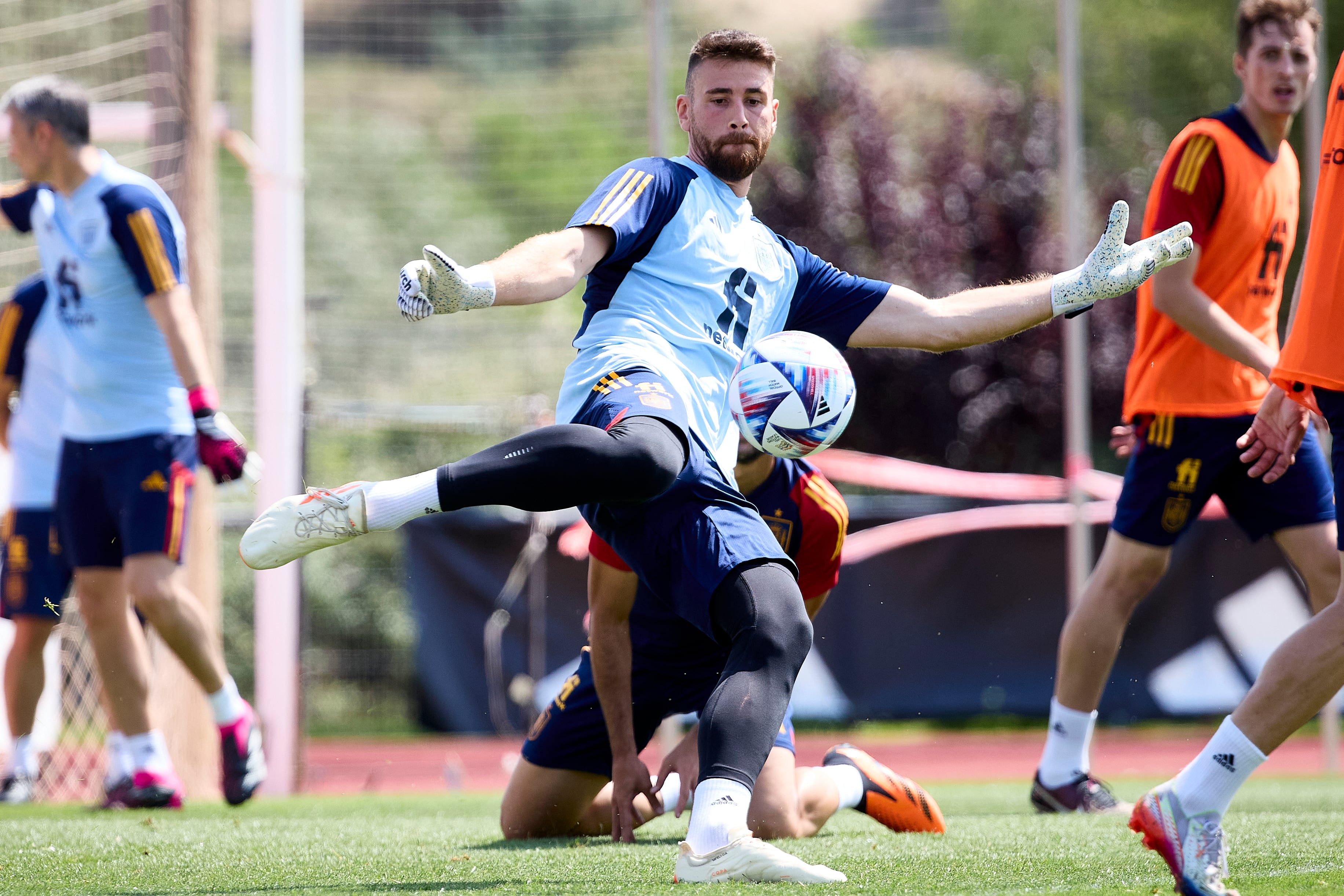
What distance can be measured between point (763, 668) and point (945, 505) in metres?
8.16

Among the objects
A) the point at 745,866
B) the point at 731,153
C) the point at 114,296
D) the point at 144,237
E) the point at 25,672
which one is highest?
the point at 731,153

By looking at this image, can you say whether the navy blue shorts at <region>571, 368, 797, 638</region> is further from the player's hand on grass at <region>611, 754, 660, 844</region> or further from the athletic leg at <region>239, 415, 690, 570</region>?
the player's hand on grass at <region>611, 754, 660, 844</region>

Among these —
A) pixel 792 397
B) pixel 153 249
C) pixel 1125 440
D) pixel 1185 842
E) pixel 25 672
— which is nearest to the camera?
pixel 1185 842

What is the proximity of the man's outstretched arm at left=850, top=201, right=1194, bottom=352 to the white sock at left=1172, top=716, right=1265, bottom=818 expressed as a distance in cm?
117

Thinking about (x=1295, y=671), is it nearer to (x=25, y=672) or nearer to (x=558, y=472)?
(x=558, y=472)

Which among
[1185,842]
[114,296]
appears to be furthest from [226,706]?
[1185,842]

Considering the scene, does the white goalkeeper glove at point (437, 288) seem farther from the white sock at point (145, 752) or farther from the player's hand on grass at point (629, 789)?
the white sock at point (145, 752)

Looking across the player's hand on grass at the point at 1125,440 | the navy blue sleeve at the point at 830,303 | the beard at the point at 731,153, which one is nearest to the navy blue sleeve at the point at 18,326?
the beard at the point at 731,153

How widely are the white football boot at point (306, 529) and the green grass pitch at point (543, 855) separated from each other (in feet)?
2.55

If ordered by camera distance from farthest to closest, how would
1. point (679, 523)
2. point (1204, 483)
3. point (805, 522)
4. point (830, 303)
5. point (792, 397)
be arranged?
point (1204, 483) < point (805, 522) < point (830, 303) < point (792, 397) < point (679, 523)

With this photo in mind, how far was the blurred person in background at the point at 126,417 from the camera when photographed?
531 centimetres

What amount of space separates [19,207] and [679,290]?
3798 mm

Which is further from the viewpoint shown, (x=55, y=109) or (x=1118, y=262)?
(x=55, y=109)

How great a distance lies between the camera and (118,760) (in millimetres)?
5531
